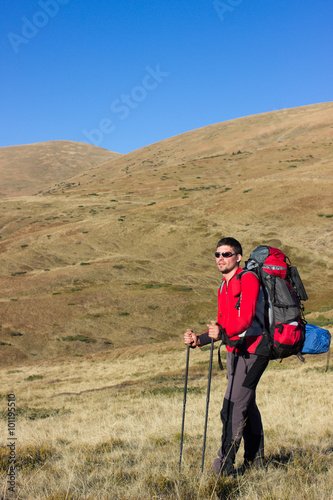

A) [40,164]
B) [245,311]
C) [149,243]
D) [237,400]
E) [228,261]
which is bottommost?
[237,400]

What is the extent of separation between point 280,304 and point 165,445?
291cm

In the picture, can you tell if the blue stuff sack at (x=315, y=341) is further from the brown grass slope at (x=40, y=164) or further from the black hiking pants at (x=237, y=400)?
the brown grass slope at (x=40, y=164)

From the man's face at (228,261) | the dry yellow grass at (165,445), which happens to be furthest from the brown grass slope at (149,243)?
the man's face at (228,261)

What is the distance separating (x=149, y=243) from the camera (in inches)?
2069

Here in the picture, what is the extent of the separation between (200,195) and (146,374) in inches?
2176

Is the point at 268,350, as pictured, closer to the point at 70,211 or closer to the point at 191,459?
the point at 191,459

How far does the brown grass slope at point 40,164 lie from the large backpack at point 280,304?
140638 millimetres

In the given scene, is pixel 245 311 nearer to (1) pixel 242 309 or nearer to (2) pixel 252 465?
(1) pixel 242 309

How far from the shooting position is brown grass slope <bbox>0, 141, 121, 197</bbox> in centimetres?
14338

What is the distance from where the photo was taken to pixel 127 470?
12.8 feet

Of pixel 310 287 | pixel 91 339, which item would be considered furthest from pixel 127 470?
pixel 310 287

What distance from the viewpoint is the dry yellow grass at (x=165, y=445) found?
3291mm

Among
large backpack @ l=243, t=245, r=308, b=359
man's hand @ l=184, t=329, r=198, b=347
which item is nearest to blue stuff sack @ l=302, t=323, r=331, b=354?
large backpack @ l=243, t=245, r=308, b=359

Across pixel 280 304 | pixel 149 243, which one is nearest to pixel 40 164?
pixel 149 243
